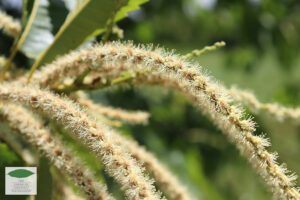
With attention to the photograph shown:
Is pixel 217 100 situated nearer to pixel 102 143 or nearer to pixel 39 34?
pixel 102 143

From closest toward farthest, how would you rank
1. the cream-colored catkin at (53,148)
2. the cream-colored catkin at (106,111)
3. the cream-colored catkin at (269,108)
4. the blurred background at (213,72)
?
the cream-colored catkin at (53,148) < the cream-colored catkin at (269,108) < the cream-colored catkin at (106,111) < the blurred background at (213,72)

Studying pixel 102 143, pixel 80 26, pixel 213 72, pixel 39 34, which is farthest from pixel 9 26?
pixel 213 72

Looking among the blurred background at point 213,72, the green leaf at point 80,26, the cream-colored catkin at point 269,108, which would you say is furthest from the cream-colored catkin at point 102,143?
the blurred background at point 213,72

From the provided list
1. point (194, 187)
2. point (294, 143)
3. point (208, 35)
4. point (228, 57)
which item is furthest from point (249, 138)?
point (294, 143)

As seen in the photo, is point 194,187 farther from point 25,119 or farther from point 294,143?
point 294,143

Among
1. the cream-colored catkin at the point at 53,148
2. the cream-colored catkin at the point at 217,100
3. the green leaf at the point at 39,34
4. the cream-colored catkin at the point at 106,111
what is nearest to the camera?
the cream-colored catkin at the point at 217,100

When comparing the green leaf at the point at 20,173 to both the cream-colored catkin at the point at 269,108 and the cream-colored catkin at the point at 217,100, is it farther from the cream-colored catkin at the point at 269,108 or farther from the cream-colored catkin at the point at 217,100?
the cream-colored catkin at the point at 269,108
